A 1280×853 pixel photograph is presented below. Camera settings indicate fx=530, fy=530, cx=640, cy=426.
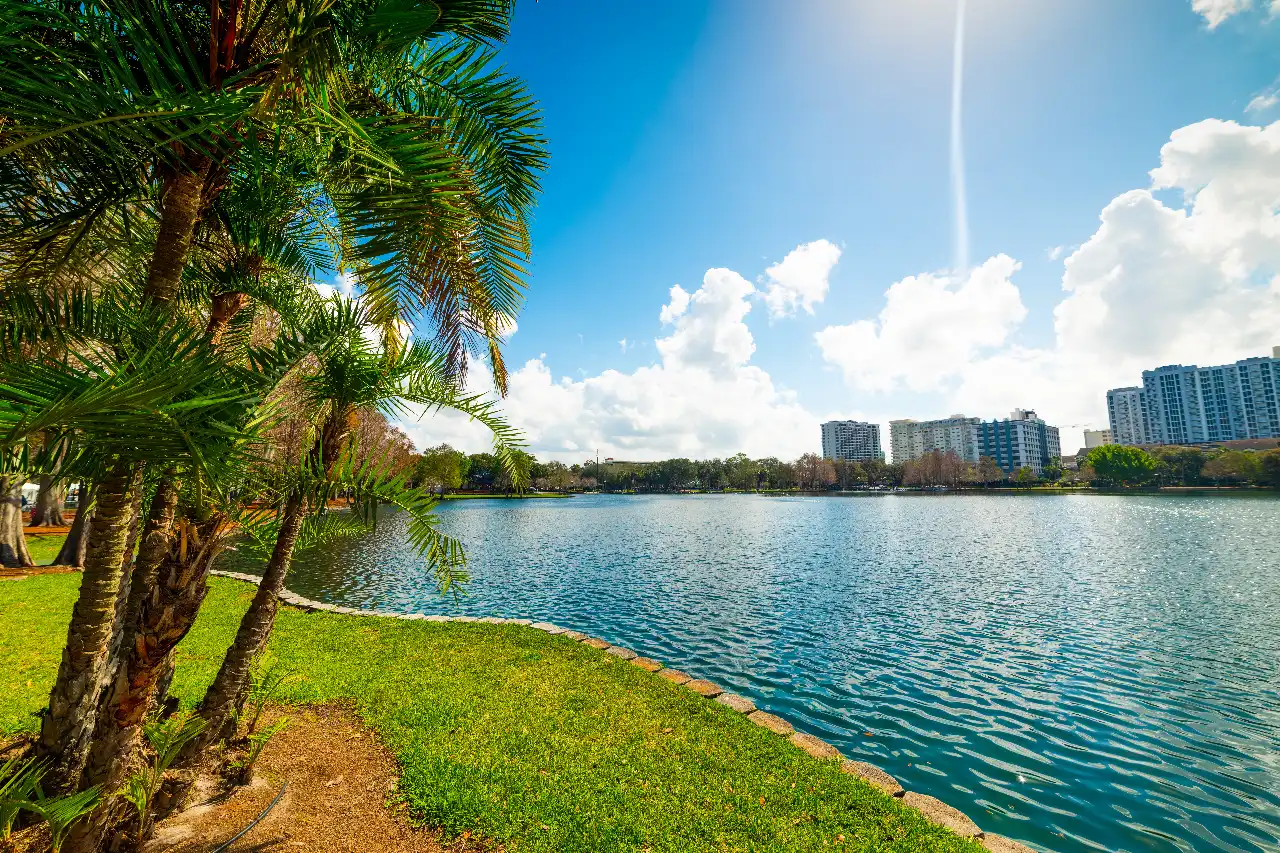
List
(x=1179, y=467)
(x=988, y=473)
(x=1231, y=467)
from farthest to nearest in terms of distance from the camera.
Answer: (x=988, y=473), (x=1179, y=467), (x=1231, y=467)

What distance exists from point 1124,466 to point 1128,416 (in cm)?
10485

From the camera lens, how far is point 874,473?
129375mm

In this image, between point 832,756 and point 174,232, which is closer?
point 174,232

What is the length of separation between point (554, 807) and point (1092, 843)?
208 inches

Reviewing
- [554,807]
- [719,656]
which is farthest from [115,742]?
Result: [719,656]

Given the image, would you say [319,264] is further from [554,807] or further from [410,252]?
[554,807]

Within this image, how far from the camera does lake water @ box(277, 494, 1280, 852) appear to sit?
6039 mm

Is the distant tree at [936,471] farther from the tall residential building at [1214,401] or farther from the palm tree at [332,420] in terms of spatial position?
the palm tree at [332,420]

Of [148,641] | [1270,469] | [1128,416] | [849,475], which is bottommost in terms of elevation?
[148,641]

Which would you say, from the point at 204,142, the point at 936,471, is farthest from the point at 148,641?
the point at 936,471

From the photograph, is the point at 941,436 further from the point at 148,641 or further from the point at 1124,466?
the point at 148,641

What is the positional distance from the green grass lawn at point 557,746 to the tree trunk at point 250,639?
5.37 ft

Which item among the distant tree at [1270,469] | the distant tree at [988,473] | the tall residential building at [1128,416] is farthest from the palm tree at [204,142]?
the tall residential building at [1128,416]

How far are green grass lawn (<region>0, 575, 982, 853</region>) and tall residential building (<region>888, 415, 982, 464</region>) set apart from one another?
→ 582ft
